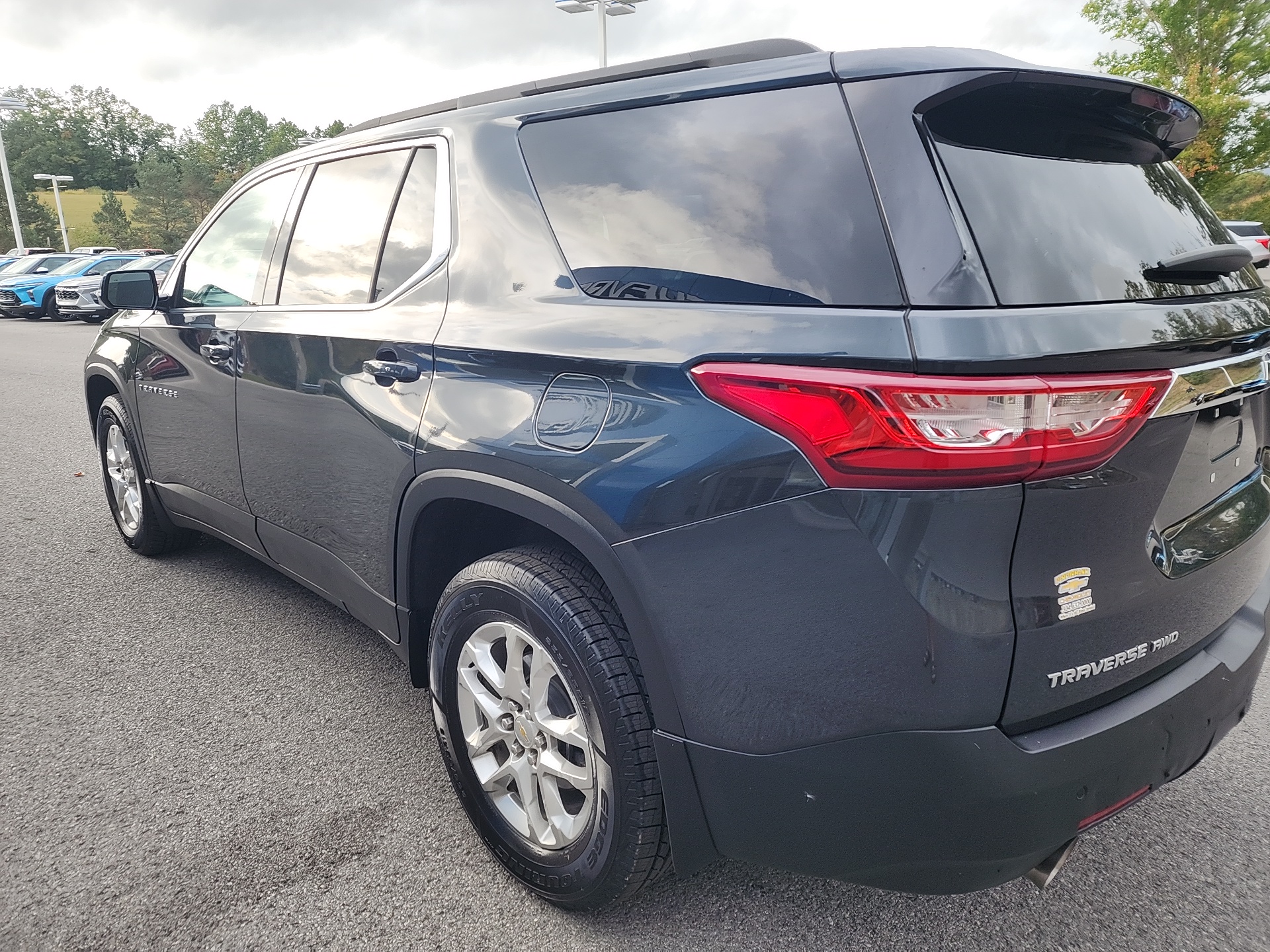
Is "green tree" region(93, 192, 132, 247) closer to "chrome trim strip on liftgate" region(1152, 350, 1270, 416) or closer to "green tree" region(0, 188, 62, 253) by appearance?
"green tree" region(0, 188, 62, 253)

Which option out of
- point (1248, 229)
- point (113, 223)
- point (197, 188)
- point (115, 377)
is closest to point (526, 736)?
point (115, 377)

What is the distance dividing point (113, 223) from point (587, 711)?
69628 mm

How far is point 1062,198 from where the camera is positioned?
1.60 m

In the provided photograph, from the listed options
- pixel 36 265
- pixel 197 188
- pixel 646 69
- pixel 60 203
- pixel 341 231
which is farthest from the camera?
pixel 197 188

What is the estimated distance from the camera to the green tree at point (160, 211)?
5894cm

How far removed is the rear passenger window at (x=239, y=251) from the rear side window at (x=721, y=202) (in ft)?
4.73

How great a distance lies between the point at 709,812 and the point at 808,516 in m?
0.65

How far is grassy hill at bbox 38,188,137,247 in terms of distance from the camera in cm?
7062

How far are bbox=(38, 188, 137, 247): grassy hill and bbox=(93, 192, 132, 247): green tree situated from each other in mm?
6601

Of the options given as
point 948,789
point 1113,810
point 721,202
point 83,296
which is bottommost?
point 83,296

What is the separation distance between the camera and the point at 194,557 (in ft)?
14.3

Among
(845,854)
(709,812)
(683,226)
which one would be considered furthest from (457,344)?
(845,854)

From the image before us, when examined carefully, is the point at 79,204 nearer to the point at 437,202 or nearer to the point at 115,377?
the point at 115,377

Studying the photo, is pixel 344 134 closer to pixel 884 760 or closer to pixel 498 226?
pixel 498 226
